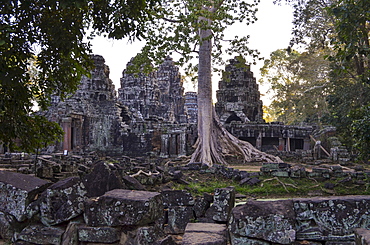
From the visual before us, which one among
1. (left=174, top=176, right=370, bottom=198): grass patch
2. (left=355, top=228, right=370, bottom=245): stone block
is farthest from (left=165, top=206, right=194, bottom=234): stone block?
(left=174, top=176, right=370, bottom=198): grass patch

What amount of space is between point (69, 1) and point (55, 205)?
8.68 feet

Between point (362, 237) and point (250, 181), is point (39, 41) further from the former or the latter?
point (250, 181)

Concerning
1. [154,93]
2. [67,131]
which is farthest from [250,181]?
[154,93]

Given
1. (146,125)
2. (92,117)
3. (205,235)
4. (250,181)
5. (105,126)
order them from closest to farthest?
1. (205,235)
2. (250,181)
3. (146,125)
4. (92,117)
5. (105,126)

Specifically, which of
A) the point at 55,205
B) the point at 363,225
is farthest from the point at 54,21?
the point at 363,225

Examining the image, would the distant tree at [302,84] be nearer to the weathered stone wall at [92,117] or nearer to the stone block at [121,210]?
the weathered stone wall at [92,117]

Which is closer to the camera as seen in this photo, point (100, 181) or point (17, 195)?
point (17, 195)

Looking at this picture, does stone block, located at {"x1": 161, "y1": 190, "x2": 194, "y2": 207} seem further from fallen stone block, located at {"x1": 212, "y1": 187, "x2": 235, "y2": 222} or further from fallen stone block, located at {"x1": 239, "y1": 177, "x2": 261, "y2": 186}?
fallen stone block, located at {"x1": 239, "y1": 177, "x2": 261, "y2": 186}

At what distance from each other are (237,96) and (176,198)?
24.5 meters

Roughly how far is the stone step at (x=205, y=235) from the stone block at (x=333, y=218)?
0.74m

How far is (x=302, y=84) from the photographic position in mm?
39656

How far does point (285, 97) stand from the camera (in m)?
39.2

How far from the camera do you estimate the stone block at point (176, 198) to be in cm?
521

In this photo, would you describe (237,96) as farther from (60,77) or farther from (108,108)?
(60,77)
